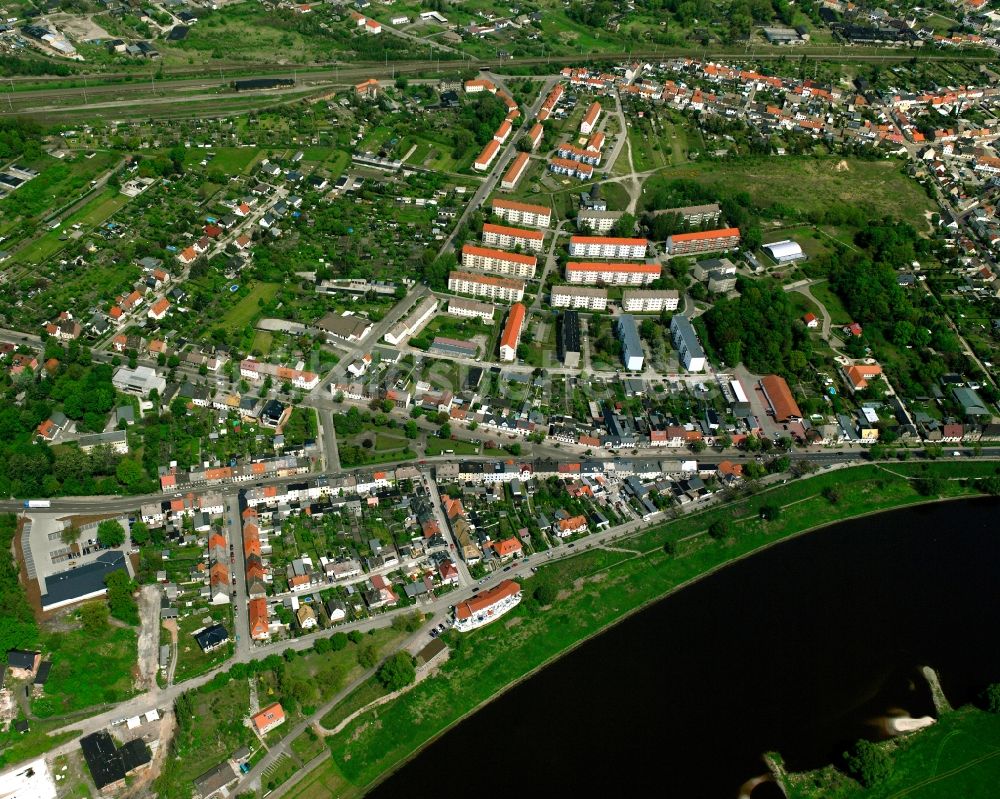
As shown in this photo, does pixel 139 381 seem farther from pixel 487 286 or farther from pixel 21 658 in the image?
pixel 487 286

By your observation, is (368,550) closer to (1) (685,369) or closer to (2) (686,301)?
(1) (685,369)

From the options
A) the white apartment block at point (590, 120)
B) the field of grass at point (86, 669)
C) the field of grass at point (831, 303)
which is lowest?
the field of grass at point (86, 669)

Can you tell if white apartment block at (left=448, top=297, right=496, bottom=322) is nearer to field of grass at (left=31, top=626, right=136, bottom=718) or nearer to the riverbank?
the riverbank

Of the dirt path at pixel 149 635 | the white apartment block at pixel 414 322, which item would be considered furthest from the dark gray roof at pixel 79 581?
the white apartment block at pixel 414 322

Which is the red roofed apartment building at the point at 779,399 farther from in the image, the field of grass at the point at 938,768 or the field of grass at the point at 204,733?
the field of grass at the point at 204,733

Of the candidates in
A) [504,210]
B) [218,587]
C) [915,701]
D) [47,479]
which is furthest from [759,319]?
[47,479]

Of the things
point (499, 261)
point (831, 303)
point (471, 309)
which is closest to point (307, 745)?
point (471, 309)
